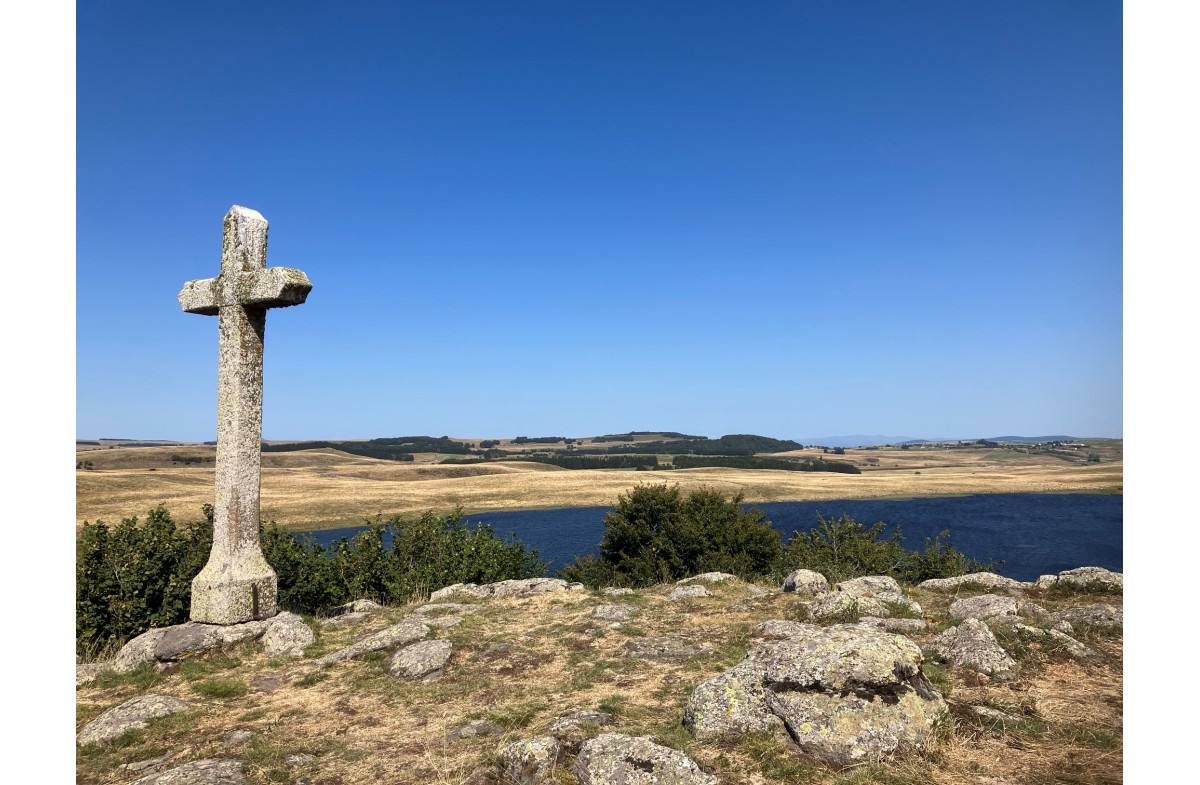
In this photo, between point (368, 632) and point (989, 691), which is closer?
point (989, 691)

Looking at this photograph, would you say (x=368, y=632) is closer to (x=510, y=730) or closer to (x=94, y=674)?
(x=94, y=674)

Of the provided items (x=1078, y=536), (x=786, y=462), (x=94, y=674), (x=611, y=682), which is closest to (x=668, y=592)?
(x=611, y=682)

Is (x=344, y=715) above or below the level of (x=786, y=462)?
above

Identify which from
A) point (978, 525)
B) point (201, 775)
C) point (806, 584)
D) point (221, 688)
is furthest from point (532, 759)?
point (978, 525)

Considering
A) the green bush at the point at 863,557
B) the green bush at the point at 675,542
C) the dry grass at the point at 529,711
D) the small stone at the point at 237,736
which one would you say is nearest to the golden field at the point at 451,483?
the green bush at the point at 675,542

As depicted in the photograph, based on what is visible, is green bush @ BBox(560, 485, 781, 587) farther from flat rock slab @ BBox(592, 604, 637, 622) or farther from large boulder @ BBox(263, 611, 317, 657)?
large boulder @ BBox(263, 611, 317, 657)

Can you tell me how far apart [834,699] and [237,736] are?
18.4ft

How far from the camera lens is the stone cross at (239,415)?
31.1 feet

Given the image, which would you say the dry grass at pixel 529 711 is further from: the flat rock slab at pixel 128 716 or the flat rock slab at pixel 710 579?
the flat rock slab at pixel 710 579

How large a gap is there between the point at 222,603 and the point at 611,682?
605cm

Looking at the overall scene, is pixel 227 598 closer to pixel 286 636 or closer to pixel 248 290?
pixel 286 636

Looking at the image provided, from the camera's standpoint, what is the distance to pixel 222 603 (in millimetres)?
9352

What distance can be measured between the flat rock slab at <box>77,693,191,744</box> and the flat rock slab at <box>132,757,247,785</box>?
1411mm

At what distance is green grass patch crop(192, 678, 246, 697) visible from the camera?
24.5 ft
